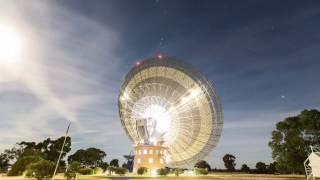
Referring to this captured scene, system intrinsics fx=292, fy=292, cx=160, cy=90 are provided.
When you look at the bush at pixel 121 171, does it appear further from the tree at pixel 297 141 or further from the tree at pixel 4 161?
the tree at pixel 4 161

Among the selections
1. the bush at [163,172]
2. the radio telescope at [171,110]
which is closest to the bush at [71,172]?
the radio telescope at [171,110]

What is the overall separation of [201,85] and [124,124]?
2246 cm

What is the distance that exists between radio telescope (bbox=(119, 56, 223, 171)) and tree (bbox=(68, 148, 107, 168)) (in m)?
44.3

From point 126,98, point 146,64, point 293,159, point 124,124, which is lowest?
point 293,159

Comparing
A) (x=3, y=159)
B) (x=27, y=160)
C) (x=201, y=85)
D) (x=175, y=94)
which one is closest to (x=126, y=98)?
(x=175, y=94)

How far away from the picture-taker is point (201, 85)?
6650 centimetres

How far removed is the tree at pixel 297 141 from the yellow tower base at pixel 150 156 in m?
28.4

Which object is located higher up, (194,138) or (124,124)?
(124,124)

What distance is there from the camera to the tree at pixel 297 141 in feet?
196

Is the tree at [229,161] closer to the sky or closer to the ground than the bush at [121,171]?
closer to the sky

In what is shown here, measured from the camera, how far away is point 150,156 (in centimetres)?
7825

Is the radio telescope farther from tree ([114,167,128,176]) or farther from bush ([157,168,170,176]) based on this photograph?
tree ([114,167,128,176])

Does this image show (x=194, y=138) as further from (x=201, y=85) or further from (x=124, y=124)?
(x=124, y=124)

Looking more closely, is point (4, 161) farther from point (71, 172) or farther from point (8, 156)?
point (71, 172)
